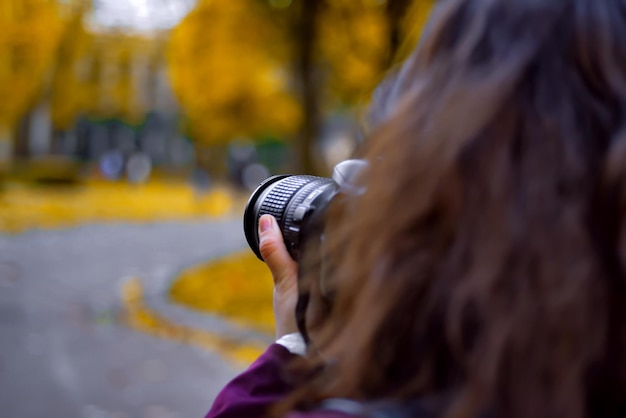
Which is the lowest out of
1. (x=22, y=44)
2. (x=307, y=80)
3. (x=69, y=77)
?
(x=307, y=80)

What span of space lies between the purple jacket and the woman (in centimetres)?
11

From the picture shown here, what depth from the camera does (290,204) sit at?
141 centimetres

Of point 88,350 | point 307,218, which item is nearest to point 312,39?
point 88,350

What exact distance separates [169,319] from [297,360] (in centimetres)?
726

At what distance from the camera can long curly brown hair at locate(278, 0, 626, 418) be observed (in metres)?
0.92

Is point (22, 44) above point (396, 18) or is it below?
above

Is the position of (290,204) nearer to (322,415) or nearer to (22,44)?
(322,415)

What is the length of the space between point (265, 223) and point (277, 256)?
0.10 m

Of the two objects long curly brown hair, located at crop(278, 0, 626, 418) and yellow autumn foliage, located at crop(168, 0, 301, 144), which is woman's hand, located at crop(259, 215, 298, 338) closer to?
long curly brown hair, located at crop(278, 0, 626, 418)

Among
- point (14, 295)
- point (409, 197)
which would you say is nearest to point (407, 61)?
point (409, 197)

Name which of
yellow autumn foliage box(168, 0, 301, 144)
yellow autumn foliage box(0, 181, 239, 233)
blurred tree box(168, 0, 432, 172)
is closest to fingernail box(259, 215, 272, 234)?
blurred tree box(168, 0, 432, 172)

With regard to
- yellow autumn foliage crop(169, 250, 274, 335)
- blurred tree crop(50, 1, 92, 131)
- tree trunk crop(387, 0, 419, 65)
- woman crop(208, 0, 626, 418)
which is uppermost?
blurred tree crop(50, 1, 92, 131)

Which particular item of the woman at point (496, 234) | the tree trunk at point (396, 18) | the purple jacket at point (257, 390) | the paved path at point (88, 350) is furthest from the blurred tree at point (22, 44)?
the woman at point (496, 234)

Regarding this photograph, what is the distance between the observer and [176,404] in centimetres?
555
